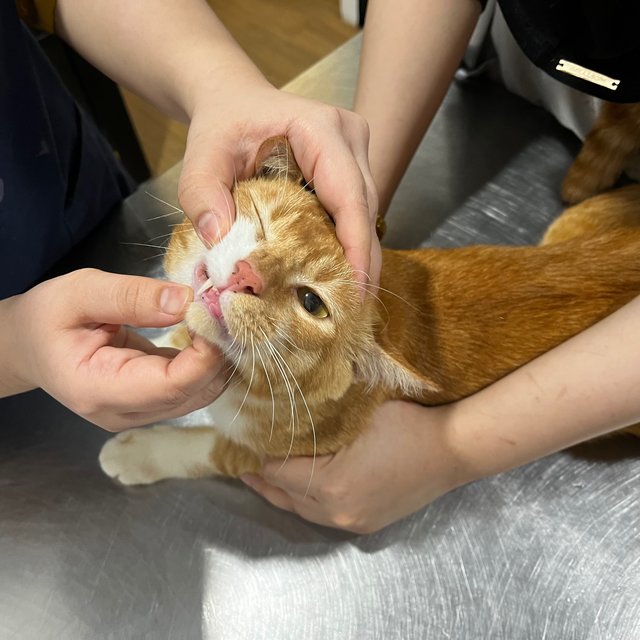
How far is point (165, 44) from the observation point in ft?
2.68

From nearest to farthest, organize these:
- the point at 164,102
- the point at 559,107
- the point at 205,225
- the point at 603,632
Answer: the point at 205,225 < the point at 603,632 < the point at 164,102 < the point at 559,107

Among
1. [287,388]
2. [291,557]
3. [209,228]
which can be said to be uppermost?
[209,228]

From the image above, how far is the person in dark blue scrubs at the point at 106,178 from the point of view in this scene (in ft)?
1.95

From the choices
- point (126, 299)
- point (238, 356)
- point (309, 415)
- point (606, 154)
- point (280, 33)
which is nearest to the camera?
point (126, 299)

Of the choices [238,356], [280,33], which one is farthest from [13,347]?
[280,33]

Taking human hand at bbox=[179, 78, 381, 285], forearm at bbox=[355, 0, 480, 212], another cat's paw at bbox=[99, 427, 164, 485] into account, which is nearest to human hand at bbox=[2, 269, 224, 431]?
human hand at bbox=[179, 78, 381, 285]

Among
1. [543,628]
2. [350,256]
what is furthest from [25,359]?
[543,628]

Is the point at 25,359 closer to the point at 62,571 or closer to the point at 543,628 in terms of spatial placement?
the point at 62,571

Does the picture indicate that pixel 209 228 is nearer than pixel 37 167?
Yes

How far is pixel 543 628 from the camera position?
31.7 inches

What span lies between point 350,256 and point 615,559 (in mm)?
604

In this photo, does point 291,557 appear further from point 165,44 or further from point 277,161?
point 165,44

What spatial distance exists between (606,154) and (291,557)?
0.85 metres

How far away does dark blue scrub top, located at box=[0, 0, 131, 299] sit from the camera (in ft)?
2.75
